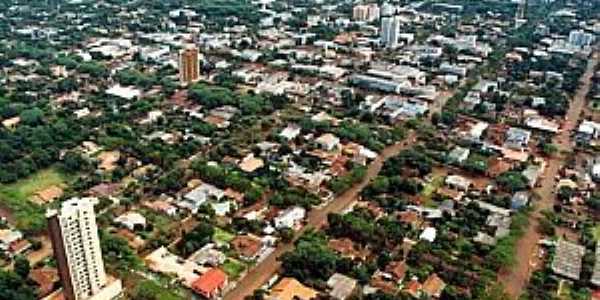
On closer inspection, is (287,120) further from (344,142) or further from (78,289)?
(78,289)

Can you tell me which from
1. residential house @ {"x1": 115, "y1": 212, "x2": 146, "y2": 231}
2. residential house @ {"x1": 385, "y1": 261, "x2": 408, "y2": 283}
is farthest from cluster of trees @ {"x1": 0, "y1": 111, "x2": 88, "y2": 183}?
residential house @ {"x1": 385, "y1": 261, "x2": 408, "y2": 283}

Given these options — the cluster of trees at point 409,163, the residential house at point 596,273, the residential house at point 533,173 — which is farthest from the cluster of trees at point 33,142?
the residential house at point 596,273

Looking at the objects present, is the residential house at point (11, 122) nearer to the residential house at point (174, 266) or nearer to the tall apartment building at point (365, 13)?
the residential house at point (174, 266)

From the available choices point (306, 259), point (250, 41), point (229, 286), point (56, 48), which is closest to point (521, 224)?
point (306, 259)

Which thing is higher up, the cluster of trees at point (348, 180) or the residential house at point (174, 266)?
the cluster of trees at point (348, 180)

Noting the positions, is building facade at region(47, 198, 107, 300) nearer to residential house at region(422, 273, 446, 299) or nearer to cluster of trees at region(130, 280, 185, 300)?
cluster of trees at region(130, 280, 185, 300)

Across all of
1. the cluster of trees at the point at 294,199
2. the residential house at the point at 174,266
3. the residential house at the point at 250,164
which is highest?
the residential house at the point at 250,164
